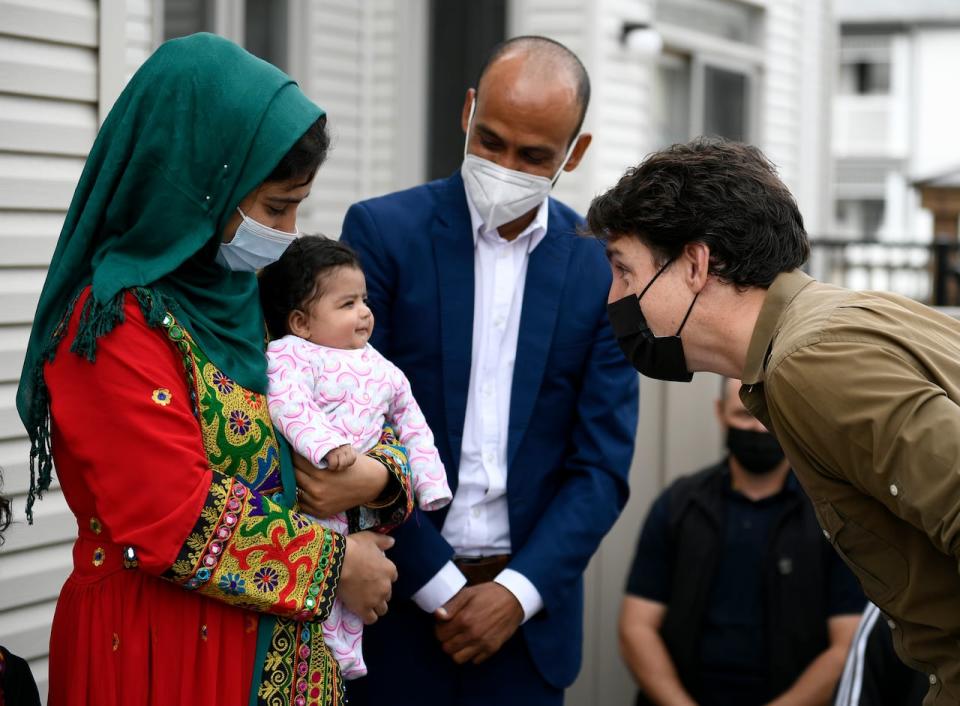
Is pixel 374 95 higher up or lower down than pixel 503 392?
higher up

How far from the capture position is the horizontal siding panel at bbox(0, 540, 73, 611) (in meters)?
3.10

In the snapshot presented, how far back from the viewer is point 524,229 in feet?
10.4

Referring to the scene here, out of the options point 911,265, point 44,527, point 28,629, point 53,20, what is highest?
point 53,20

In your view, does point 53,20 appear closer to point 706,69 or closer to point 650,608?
point 650,608

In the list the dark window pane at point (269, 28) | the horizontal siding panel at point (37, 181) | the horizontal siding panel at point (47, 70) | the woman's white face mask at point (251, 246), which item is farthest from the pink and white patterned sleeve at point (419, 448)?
the dark window pane at point (269, 28)

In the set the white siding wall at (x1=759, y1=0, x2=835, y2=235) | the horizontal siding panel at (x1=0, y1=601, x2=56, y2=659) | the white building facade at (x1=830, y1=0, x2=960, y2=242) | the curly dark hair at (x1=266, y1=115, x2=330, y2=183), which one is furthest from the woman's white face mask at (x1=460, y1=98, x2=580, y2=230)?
the white building facade at (x1=830, y1=0, x2=960, y2=242)

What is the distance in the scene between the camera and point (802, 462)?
2.20 meters

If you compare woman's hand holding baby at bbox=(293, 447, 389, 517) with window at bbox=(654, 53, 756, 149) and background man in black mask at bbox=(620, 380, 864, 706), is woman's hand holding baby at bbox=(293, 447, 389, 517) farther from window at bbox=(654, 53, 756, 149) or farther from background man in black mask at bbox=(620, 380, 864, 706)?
window at bbox=(654, 53, 756, 149)

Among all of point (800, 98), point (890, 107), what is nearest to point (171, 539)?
point (800, 98)

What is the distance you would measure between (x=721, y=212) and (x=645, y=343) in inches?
13.2

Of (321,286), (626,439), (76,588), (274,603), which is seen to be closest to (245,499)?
(274,603)

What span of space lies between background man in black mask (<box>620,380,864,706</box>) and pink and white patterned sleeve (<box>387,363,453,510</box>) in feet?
6.29

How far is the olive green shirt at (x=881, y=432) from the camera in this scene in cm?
197

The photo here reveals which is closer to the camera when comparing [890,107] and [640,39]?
[640,39]
